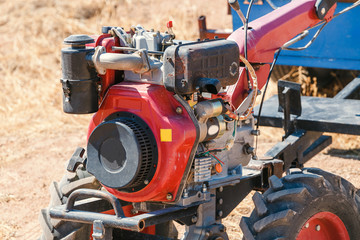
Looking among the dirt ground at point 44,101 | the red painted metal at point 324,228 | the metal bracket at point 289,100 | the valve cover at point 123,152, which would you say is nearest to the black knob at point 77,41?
the valve cover at point 123,152

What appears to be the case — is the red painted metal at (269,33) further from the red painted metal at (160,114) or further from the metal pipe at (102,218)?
the metal pipe at (102,218)

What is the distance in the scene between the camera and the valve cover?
3.46m

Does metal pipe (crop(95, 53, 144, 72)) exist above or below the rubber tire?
above

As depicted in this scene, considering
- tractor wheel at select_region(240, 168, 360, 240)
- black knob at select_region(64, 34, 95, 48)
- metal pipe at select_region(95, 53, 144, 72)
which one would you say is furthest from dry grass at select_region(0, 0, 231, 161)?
tractor wheel at select_region(240, 168, 360, 240)

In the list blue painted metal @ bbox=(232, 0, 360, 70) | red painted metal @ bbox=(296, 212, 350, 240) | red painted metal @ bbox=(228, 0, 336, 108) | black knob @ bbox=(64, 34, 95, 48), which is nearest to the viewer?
black knob @ bbox=(64, 34, 95, 48)

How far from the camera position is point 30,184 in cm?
623

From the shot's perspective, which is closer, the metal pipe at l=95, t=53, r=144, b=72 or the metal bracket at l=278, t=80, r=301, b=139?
the metal pipe at l=95, t=53, r=144, b=72

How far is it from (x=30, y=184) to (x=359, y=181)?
296cm

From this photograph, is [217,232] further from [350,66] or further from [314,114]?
[350,66]

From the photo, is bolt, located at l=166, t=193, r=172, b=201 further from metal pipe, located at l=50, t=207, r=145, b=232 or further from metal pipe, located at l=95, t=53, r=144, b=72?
metal pipe, located at l=95, t=53, r=144, b=72

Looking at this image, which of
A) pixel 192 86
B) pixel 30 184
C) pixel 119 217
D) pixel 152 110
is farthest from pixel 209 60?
pixel 30 184

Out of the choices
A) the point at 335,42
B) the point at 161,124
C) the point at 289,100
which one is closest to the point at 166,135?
the point at 161,124

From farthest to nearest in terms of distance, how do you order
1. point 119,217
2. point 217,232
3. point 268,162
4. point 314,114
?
point 314,114 < point 268,162 < point 217,232 < point 119,217

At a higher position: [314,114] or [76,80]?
[76,80]
